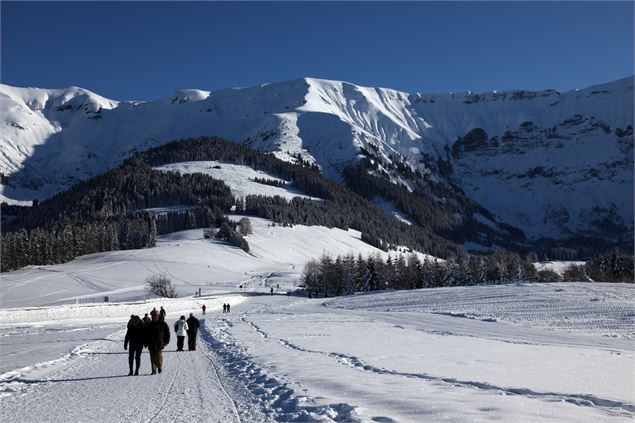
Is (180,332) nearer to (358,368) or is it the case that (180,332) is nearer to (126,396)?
(358,368)

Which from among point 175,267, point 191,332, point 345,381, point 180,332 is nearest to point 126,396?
point 345,381

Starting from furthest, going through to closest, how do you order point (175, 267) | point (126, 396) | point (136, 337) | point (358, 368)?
1. point (175, 267)
2. point (136, 337)
3. point (358, 368)
4. point (126, 396)

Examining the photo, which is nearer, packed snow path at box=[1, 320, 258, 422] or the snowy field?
the snowy field

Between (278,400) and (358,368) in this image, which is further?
(358,368)

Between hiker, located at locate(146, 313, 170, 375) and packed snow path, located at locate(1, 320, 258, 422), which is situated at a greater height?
hiker, located at locate(146, 313, 170, 375)

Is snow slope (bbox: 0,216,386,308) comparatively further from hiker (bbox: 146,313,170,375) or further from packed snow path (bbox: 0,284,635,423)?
hiker (bbox: 146,313,170,375)

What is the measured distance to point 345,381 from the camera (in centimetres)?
1423

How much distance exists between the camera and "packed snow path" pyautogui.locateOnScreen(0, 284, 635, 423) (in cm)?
1121

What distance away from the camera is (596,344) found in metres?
23.7

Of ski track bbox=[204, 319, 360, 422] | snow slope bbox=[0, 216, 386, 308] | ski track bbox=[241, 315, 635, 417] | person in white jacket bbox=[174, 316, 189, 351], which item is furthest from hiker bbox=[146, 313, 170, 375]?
snow slope bbox=[0, 216, 386, 308]

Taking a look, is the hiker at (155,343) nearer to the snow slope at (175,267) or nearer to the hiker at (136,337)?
the hiker at (136,337)

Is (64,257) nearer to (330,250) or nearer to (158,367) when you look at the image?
(330,250)

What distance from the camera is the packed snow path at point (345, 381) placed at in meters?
11.2

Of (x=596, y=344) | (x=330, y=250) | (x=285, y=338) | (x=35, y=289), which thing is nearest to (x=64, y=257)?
(x=35, y=289)
